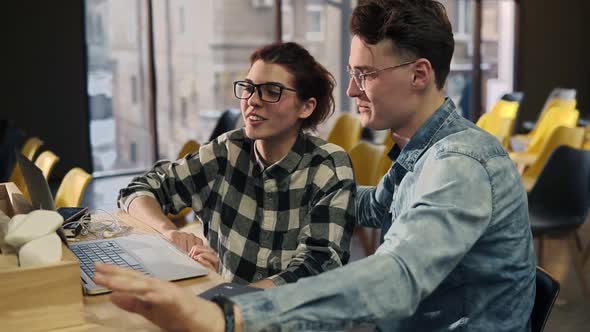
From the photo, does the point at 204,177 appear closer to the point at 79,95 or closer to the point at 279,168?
the point at 279,168

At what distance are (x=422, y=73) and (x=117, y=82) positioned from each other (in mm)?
6863

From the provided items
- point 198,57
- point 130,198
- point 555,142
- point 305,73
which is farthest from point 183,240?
point 198,57

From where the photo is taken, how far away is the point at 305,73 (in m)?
2.21

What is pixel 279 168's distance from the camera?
212cm

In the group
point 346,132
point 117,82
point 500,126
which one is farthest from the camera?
point 117,82

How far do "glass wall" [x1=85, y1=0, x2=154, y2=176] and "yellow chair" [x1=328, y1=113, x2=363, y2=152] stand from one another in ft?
9.57

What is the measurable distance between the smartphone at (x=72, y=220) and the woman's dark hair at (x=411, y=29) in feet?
3.18

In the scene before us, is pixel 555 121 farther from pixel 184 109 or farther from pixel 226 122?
pixel 184 109

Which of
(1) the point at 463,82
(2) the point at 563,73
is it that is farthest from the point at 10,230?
(2) the point at 563,73

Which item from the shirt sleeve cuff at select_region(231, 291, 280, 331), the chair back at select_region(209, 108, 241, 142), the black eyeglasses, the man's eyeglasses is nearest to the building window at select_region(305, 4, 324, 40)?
the chair back at select_region(209, 108, 241, 142)

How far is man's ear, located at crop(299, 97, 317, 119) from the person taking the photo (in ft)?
7.25

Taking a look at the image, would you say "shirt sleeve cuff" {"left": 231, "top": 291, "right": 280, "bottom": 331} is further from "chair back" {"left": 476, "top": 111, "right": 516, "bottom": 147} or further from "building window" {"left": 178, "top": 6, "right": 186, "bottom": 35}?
"building window" {"left": 178, "top": 6, "right": 186, "bottom": 35}

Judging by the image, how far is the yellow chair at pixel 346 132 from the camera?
226 inches

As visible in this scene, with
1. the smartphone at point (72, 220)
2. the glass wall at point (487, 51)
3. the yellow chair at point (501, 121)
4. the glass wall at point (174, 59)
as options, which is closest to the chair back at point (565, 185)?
the yellow chair at point (501, 121)
